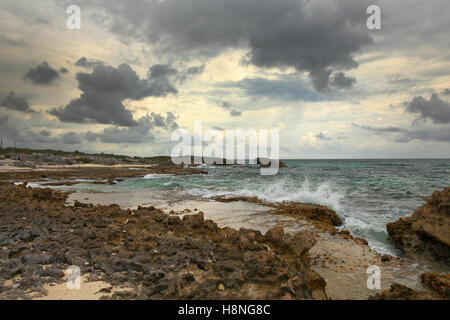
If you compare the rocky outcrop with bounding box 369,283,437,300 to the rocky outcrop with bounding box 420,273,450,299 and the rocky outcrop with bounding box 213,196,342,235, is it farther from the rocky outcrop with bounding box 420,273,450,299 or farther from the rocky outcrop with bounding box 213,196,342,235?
the rocky outcrop with bounding box 213,196,342,235

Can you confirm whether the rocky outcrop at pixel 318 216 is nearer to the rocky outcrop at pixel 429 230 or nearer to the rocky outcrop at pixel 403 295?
the rocky outcrop at pixel 429 230

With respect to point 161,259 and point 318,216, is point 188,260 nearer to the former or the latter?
point 161,259

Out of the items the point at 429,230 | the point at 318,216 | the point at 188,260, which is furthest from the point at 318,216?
the point at 188,260

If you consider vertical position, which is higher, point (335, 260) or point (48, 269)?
point (48, 269)

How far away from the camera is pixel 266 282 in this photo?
14.8 ft

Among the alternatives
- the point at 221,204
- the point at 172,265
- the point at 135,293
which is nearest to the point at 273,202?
the point at 221,204

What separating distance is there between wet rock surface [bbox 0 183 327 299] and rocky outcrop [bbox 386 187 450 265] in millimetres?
3925

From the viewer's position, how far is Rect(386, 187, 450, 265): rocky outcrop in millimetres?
6582

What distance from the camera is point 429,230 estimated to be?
270 inches

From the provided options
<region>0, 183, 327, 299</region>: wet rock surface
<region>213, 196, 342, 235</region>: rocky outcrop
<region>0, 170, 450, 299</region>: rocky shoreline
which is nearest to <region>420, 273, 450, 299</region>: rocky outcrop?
<region>0, 170, 450, 299</region>: rocky shoreline

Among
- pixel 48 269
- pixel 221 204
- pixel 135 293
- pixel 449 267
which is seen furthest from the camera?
pixel 221 204

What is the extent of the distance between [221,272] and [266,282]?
3.25 ft

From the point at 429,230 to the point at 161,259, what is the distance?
785cm

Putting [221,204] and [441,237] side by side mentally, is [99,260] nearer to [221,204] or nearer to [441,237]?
[441,237]
